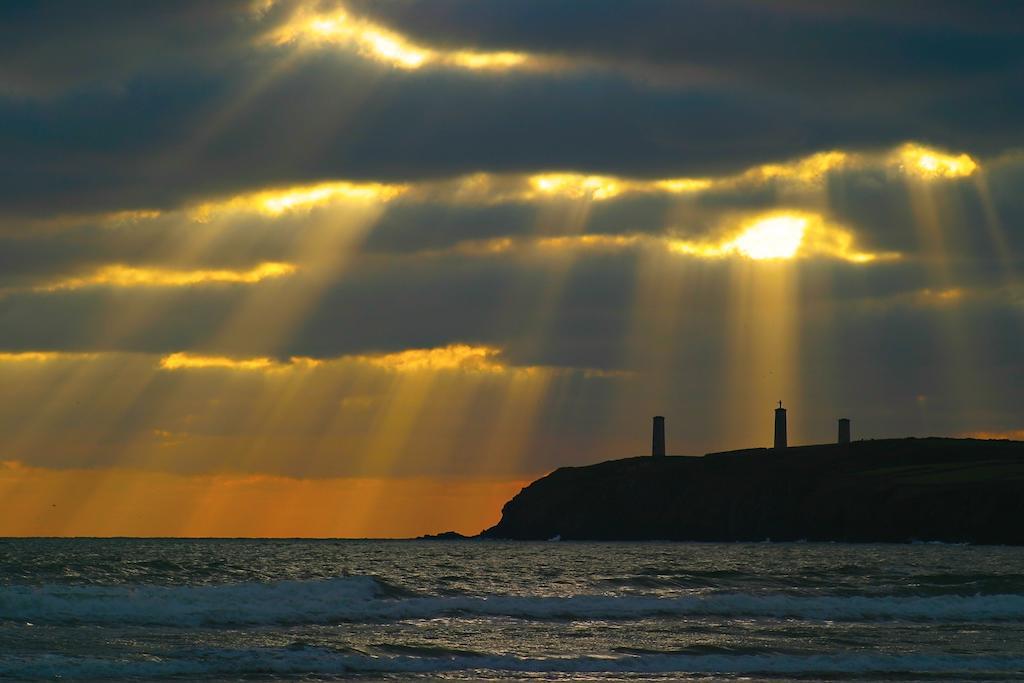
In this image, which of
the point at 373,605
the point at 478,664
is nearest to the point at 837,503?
the point at 373,605

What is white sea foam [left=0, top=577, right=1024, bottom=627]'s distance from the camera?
1960 inches

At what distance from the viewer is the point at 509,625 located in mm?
49719

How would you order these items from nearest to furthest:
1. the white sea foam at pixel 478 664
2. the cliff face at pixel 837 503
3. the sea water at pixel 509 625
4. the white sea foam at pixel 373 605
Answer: the white sea foam at pixel 478 664 → the sea water at pixel 509 625 → the white sea foam at pixel 373 605 → the cliff face at pixel 837 503

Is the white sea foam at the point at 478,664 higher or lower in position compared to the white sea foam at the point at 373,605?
lower

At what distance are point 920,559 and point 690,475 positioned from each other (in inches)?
3986

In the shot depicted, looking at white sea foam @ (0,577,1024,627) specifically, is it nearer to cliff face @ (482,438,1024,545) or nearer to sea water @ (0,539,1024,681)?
sea water @ (0,539,1024,681)

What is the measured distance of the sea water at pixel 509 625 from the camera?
3844 centimetres

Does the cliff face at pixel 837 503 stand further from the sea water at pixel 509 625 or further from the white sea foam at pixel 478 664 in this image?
the white sea foam at pixel 478 664

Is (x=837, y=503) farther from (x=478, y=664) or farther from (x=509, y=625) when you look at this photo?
(x=478, y=664)

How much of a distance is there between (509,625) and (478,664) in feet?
34.4

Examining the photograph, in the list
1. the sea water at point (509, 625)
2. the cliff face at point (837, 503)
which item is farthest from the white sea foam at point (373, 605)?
the cliff face at point (837, 503)

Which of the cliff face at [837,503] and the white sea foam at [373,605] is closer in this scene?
the white sea foam at [373,605]

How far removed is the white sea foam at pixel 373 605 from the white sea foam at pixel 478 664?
10.3 meters

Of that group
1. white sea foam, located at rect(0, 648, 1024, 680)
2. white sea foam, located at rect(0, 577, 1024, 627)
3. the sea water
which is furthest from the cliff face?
white sea foam, located at rect(0, 648, 1024, 680)
